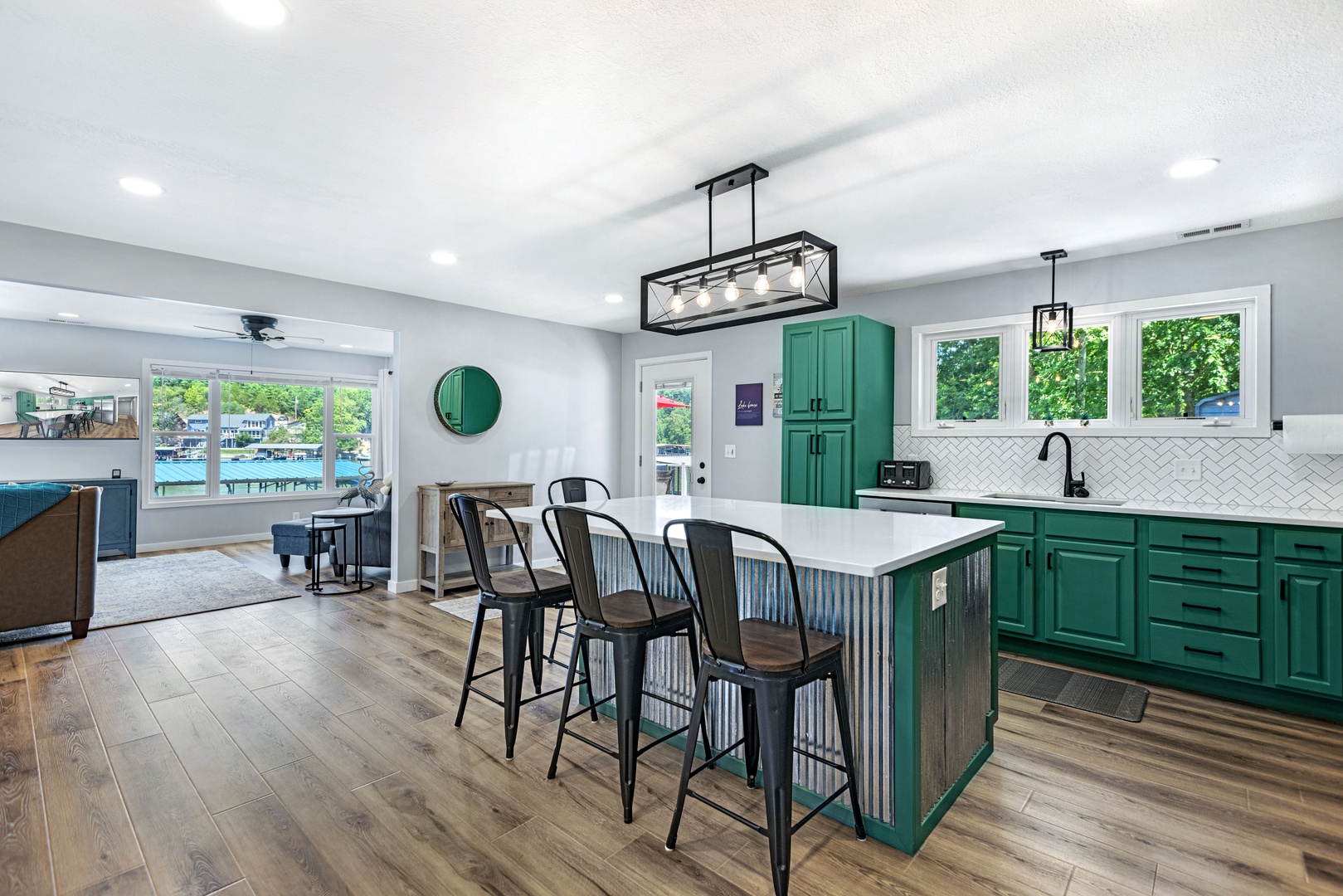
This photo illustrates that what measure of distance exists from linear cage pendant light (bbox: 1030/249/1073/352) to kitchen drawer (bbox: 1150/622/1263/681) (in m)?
1.69

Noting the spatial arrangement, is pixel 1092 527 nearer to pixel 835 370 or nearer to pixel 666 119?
pixel 835 370

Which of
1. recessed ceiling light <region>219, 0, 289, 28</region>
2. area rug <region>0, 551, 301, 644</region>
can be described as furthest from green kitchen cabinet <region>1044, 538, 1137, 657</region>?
area rug <region>0, 551, 301, 644</region>

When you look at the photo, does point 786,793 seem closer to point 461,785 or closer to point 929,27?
point 461,785

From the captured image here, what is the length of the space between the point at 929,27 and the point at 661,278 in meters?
1.45

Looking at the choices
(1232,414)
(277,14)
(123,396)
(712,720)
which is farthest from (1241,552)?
(123,396)

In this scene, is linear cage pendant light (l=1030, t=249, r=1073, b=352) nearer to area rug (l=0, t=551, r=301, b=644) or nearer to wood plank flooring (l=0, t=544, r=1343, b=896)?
wood plank flooring (l=0, t=544, r=1343, b=896)

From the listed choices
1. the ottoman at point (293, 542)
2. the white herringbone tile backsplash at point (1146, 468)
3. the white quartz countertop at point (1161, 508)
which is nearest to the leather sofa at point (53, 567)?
the ottoman at point (293, 542)

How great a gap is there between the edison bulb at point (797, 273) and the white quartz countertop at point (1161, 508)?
208cm

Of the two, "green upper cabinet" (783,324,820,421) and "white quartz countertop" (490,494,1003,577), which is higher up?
"green upper cabinet" (783,324,820,421)

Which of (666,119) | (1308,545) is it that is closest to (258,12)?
(666,119)

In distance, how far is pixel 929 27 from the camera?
72.1 inches

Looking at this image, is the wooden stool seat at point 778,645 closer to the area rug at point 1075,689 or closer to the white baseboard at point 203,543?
the area rug at point 1075,689

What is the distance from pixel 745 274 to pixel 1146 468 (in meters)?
2.86

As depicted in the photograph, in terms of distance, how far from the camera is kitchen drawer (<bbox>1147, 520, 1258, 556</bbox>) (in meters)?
3.08
